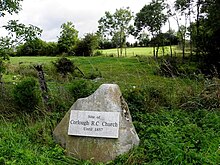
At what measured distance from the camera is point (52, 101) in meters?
6.74

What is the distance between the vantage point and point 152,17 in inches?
1332

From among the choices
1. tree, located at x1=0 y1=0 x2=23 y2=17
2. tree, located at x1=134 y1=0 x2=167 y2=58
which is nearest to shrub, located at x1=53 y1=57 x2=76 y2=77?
tree, located at x1=0 y1=0 x2=23 y2=17

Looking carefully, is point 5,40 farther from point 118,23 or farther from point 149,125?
point 118,23

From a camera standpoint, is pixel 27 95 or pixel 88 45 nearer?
pixel 27 95

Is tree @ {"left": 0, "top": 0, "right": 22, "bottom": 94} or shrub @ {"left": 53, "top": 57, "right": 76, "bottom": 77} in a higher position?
tree @ {"left": 0, "top": 0, "right": 22, "bottom": 94}

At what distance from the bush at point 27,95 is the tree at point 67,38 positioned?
1361 inches

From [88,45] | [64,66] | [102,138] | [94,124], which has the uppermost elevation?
[88,45]

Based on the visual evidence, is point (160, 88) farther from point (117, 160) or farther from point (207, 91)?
point (117, 160)

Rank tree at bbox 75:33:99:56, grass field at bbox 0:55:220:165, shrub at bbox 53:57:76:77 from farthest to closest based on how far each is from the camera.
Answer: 1. tree at bbox 75:33:99:56
2. shrub at bbox 53:57:76:77
3. grass field at bbox 0:55:220:165

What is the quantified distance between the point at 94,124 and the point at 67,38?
132ft

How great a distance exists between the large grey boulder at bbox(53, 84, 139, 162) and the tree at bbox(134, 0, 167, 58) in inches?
1098

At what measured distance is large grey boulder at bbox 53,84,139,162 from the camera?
199 inches

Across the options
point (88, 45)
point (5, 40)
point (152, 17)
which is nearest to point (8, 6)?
point (5, 40)

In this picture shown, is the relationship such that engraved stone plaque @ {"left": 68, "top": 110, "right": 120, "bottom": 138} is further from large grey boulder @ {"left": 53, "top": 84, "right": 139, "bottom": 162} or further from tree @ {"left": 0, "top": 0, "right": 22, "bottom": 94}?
tree @ {"left": 0, "top": 0, "right": 22, "bottom": 94}
